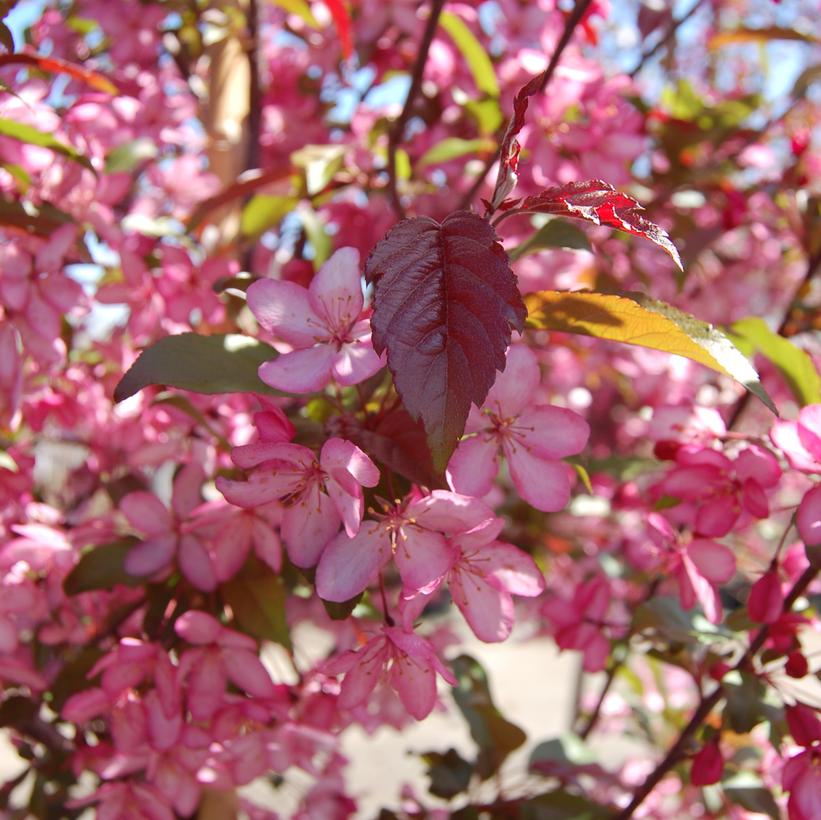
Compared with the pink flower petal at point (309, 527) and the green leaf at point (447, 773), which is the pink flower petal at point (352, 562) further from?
the green leaf at point (447, 773)

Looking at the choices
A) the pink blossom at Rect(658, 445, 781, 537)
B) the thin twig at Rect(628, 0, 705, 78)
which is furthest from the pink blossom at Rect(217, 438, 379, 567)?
the thin twig at Rect(628, 0, 705, 78)

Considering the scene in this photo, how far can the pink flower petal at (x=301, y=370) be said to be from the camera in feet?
1.95

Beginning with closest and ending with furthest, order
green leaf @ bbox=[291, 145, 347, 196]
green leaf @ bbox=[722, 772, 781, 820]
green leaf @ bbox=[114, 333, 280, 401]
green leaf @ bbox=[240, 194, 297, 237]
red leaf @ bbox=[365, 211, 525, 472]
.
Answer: red leaf @ bbox=[365, 211, 525, 472] < green leaf @ bbox=[114, 333, 280, 401] < green leaf @ bbox=[722, 772, 781, 820] < green leaf @ bbox=[291, 145, 347, 196] < green leaf @ bbox=[240, 194, 297, 237]

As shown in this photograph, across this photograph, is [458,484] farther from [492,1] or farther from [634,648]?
[492,1]

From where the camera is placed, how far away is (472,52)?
4.11 ft

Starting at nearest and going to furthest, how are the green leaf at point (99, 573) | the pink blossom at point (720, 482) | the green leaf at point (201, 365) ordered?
the green leaf at point (201, 365) → the pink blossom at point (720, 482) → the green leaf at point (99, 573)

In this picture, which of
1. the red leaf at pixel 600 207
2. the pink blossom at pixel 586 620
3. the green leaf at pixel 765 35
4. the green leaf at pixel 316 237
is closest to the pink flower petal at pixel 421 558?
the red leaf at pixel 600 207

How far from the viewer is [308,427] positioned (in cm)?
66

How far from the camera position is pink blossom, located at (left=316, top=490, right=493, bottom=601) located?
57 centimetres

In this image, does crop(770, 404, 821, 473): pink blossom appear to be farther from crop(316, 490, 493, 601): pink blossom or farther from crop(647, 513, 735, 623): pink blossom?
crop(316, 490, 493, 601): pink blossom

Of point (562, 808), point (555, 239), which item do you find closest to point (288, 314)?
point (555, 239)

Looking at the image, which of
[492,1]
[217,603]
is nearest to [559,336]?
[492,1]

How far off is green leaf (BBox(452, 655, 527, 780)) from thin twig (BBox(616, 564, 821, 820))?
0.21 meters

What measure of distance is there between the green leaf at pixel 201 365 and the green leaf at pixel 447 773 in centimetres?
66
